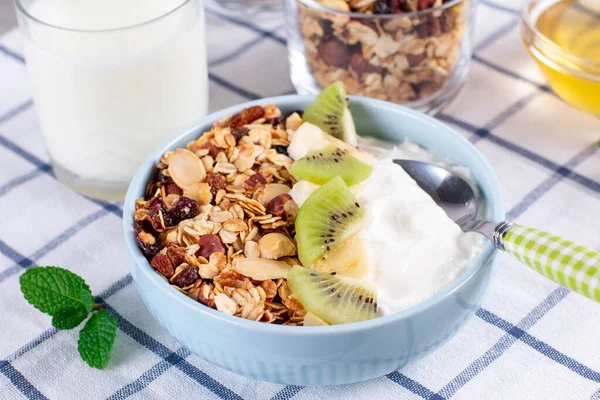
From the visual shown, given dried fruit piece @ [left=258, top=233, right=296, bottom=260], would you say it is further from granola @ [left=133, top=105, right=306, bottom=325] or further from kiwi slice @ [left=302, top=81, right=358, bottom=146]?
kiwi slice @ [left=302, top=81, right=358, bottom=146]

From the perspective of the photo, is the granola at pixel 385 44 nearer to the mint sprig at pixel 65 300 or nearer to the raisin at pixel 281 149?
the raisin at pixel 281 149

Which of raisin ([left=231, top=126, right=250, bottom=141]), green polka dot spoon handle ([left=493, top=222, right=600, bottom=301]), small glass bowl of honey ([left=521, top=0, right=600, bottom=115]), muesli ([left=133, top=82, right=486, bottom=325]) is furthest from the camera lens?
small glass bowl of honey ([left=521, top=0, right=600, bottom=115])

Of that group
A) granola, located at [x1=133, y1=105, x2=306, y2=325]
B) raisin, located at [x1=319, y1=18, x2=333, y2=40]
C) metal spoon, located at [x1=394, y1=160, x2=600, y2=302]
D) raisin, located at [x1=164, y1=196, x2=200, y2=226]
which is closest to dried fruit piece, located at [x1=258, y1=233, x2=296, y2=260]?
granola, located at [x1=133, y1=105, x2=306, y2=325]

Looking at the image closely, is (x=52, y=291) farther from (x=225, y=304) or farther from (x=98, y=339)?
(x=225, y=304)

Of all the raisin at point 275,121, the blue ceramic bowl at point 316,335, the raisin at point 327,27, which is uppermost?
the raisin at point 327,27

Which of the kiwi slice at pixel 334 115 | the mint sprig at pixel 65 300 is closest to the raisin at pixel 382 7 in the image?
the kiwi slice at pixel 334 115

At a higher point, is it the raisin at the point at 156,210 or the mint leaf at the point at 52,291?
the raisin at the point at 156,210
